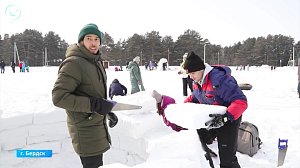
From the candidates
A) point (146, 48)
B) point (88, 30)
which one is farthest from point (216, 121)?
point (146, 48)

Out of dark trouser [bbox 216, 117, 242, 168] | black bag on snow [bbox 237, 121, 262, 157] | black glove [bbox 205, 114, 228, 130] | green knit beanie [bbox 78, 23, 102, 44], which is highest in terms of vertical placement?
green knit beanie [bbox 78, 23, 102, 44]

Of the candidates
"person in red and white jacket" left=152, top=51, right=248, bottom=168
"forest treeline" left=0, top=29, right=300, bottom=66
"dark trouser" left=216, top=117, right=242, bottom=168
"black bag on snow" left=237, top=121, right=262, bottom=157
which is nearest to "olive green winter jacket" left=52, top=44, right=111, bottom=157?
"person in red and white jacket" left=152, top=51, right=248, bottom=168

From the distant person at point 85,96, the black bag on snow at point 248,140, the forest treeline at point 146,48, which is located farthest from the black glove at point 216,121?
the forest treeline at point 146,48

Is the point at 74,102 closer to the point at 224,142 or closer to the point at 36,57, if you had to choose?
the point at 224,142

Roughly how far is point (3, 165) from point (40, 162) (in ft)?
1.65

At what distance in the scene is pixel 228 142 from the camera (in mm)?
2488

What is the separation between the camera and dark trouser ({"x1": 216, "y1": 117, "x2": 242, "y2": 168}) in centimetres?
246

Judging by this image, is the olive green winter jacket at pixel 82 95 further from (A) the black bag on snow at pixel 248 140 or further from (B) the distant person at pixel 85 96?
(A) the black bag on snow at pixel 248 140

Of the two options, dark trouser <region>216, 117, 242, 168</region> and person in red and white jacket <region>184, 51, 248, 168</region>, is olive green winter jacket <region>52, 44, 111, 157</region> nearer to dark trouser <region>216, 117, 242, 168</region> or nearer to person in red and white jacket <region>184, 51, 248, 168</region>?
person in red and white jacket <region>184, 51, 248, 168</region>

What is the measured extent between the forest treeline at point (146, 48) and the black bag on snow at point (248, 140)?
165 feet

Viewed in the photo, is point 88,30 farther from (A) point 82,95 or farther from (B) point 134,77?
(B) point 134,77

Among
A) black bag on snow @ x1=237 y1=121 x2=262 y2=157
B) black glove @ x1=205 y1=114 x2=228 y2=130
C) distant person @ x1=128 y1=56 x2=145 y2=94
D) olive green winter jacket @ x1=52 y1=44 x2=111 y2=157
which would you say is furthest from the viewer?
distant person @ x1=128 y1=56 x2=145 y2=94

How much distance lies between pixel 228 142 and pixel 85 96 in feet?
4.36

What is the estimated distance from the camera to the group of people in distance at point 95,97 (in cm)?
195
